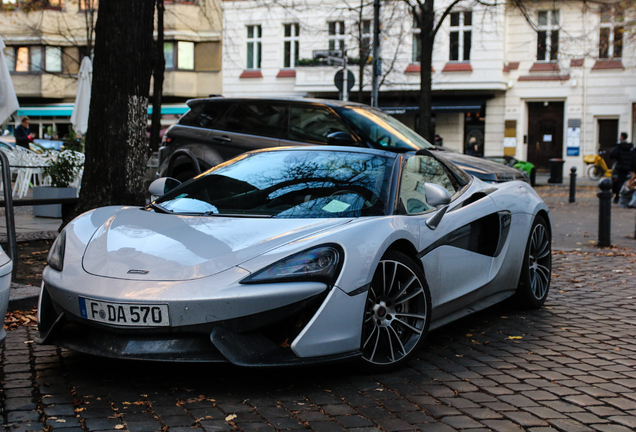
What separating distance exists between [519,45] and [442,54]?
133 inches

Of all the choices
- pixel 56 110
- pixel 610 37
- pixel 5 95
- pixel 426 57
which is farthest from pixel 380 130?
pixel 56 110

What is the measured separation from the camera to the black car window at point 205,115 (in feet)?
34.0

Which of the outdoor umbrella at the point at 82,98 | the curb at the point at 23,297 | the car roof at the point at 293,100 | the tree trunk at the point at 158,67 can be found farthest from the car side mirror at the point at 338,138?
the tree trunk at the point at 158,67

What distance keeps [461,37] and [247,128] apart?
1000 inches

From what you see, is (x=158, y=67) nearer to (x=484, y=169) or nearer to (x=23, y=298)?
(x=484, y=169)

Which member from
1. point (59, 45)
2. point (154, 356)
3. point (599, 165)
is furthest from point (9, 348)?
point (59, 45)

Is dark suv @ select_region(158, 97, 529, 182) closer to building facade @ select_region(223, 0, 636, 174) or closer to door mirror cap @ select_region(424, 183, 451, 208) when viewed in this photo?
door mirror cap @ select_region(424, 183, 451, 208)

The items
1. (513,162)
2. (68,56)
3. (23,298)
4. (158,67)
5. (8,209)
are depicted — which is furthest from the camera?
(68,56)

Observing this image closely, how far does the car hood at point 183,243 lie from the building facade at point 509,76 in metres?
26.7

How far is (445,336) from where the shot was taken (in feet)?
16.5

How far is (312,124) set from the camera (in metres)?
9.72

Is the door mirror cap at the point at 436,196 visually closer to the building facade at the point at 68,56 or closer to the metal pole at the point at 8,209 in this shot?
the metal pole at the point at 8,209

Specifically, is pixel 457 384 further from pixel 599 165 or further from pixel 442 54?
pixel 442 54

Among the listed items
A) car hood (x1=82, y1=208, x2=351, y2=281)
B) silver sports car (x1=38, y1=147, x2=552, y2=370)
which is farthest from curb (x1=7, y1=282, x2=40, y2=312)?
car hood (x1=82, y1=208, x2=351, y2=281)
